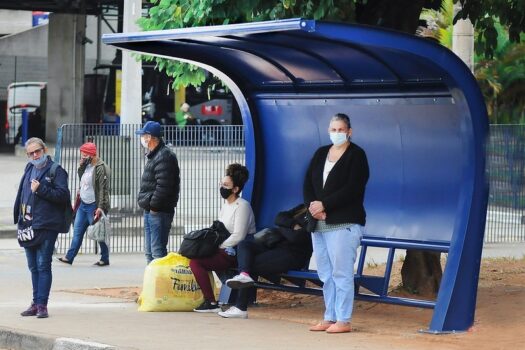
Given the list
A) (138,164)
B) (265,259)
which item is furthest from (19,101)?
(265,259)

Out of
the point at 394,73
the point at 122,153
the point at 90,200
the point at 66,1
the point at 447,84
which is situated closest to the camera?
the point at 447,84

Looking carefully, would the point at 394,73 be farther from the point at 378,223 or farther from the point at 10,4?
the point at 10,4

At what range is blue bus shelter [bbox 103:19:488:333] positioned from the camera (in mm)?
10352

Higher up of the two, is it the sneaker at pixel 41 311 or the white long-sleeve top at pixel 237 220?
the white long-sleeve top at pixel 237 220

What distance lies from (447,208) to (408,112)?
985mm

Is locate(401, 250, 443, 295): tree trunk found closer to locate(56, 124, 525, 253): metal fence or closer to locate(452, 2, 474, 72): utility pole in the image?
locate(56, 124, 525, 253): metal fence

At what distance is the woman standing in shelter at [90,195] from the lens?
56.1 feet

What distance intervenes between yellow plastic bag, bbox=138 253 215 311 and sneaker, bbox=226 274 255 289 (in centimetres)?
75

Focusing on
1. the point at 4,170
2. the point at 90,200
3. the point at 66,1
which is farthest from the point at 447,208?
the point at 66,1

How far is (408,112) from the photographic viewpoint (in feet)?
37.7

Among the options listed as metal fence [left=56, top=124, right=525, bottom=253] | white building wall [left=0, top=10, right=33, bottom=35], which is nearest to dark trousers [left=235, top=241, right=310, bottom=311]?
metal fence [left=56, top=124, right=525, bottom=253]

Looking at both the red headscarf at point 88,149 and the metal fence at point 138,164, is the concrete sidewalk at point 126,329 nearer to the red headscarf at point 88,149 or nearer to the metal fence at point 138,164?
the red headscarf at point 88,149

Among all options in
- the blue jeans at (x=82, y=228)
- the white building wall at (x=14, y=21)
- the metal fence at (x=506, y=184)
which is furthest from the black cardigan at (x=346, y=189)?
the white building wall at (x=14, y=21)

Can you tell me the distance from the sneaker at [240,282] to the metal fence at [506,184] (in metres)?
7.80
